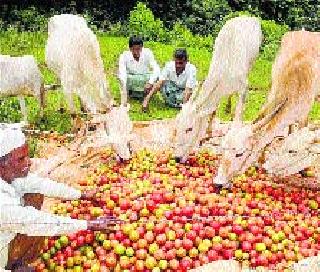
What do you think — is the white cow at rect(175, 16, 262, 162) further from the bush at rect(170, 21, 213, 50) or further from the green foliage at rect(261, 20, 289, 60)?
the bush at rect(170, 21, 213, 50)

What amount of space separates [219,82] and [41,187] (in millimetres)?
2082

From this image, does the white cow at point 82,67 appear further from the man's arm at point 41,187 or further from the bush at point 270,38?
the bush at point 270,38

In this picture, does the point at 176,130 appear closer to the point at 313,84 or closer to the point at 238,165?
the point at 238,165

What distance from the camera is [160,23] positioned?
1304 cm

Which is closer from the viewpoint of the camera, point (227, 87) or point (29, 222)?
point (29, 222)

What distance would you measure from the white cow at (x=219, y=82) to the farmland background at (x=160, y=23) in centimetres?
372

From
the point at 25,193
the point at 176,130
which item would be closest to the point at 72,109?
the point at 176,130

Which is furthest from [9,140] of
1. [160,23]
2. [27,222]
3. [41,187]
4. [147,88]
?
[160,23]

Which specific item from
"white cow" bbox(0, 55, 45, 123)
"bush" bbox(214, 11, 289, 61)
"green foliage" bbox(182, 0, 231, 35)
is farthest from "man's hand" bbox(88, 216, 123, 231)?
"green foliage" bbox(182, 0, 231, 35)

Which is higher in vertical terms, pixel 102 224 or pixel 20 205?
pixel 20 205

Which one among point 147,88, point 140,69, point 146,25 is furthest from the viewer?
point 146,25

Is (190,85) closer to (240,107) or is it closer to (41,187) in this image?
(240,107)

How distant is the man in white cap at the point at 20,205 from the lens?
4.06 metres

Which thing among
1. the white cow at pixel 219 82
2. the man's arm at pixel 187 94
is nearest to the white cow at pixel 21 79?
the man's arm at pixel 187 94
